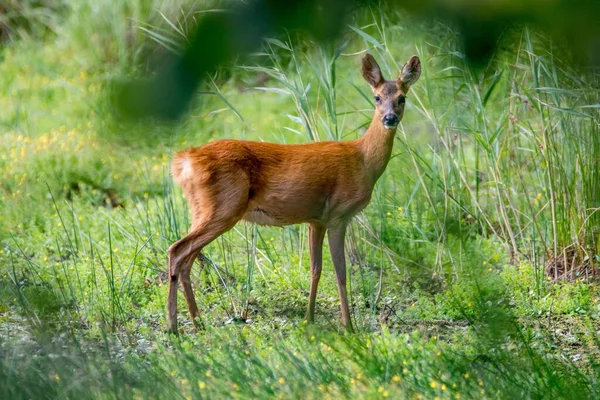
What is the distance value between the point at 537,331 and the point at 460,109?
1.92 m

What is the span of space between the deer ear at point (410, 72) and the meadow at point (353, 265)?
165mm

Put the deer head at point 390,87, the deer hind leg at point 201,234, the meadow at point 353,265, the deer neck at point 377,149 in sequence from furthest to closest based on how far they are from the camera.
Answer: the deer neck at point 377,149 → the deer head at point 390,87 → the deer hind leg at point 201,234 → the meadow at point 353,265

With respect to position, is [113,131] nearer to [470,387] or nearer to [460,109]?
[470,387]

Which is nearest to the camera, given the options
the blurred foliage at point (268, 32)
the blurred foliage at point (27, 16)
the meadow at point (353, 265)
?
the blurred foliage at point (268, 32)

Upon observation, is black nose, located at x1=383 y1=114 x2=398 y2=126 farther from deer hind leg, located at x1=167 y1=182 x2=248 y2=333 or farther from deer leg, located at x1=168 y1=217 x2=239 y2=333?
deer leg, located at x1=168 y1=217 x2=239 y2=333

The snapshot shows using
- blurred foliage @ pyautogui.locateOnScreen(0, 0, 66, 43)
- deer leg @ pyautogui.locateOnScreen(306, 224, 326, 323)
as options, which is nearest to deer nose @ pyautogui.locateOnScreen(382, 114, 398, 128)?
deer leg @ pyautogui.locateOnScreen(306, 224, 326, 323)

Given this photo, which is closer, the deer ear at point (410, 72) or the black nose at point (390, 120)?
the black nose at point (390, 120)

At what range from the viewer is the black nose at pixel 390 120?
5039 millimetres

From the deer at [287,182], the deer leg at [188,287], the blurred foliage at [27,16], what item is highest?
the blurred foliage at [27,16]

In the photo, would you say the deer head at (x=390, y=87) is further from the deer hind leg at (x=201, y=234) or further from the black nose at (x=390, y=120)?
the deer hind leg at (x=201, y=234)

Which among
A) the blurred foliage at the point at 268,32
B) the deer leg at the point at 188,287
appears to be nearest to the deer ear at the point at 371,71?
the deer leg at the point at 188,287

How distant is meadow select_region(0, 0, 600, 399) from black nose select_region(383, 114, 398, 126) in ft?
1.30

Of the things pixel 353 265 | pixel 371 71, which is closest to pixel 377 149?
pixel 371 71

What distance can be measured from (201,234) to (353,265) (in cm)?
124
